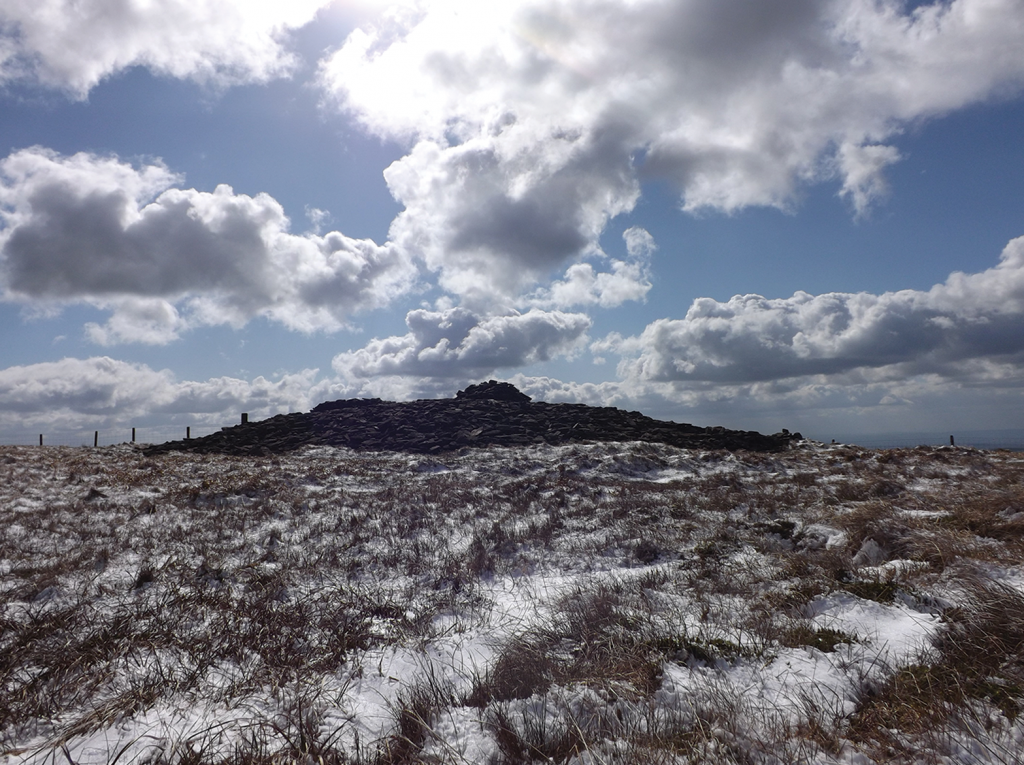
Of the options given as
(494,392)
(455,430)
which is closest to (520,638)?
(455,430)

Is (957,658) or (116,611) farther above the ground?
(957,658)

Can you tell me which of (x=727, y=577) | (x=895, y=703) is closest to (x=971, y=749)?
(x=895, y=703)

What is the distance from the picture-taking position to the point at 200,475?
18641 millimetres

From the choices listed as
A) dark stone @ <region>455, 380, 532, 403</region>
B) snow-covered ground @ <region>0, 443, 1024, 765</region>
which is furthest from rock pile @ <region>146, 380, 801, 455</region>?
snow-covered ground @ <region>0, 443, 1024, 765</region>

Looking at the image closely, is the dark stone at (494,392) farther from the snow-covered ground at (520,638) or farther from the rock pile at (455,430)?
the snow-covered ground at (520,638)

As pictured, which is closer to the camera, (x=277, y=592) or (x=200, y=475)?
(x=277, y=592)

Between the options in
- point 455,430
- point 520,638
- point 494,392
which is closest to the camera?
point 520,638

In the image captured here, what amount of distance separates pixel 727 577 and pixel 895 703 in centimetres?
Result: 340

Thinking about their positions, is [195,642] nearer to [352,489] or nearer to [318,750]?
[318,750]

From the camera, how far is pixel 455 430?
33.2m

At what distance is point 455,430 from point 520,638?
28444 millimetres

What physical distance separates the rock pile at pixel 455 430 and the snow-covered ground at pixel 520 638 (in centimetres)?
1960

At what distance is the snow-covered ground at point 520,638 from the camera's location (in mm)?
3264

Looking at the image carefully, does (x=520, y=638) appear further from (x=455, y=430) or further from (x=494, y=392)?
(x=494, y=392)
